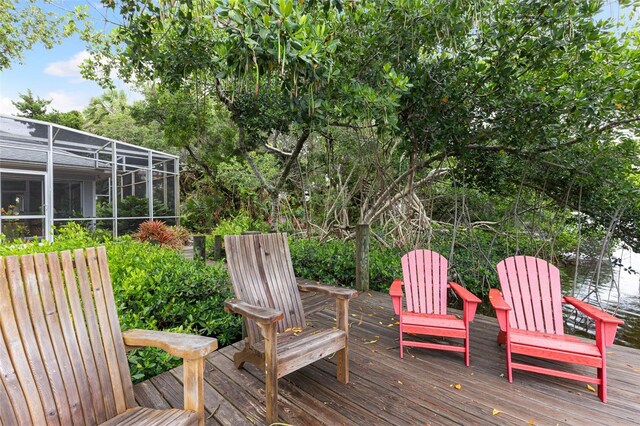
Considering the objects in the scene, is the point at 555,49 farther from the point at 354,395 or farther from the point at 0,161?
the point at 0,161

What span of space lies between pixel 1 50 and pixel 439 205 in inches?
500

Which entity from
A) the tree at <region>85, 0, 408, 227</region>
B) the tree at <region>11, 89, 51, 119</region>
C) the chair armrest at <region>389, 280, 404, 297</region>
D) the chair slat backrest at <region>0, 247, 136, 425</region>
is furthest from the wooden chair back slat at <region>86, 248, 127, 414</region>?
the tree at <region>11, 89, 51, 119</region>

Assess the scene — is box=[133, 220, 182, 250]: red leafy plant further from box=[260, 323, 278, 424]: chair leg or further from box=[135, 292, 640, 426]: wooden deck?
box=[260, 323, 278, 424]: chair leg

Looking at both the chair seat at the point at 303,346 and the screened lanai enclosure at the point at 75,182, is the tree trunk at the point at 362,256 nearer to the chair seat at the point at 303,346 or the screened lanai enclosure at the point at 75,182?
the chair seat at the point at 303,346

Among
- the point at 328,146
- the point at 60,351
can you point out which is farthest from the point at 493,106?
the point at 60,351

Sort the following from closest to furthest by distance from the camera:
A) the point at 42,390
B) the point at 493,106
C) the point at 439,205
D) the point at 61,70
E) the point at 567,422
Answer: the point at 42,390
the point at 567,422
the point at 493,106
the point at 439,205
the point at 61,70

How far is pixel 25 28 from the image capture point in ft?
27.8

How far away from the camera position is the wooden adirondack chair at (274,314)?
1.62m

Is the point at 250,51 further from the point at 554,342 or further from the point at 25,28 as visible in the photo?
the point at 25,28

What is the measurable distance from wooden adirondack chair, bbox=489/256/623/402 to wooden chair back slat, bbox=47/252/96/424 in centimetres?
238

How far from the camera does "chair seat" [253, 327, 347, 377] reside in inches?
66.1

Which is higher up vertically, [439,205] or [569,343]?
[439,205]

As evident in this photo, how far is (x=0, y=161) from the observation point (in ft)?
20.7

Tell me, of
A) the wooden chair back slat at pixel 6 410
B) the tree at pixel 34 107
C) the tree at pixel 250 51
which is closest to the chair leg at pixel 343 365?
the wooden chair back slat at pixel 6 410
